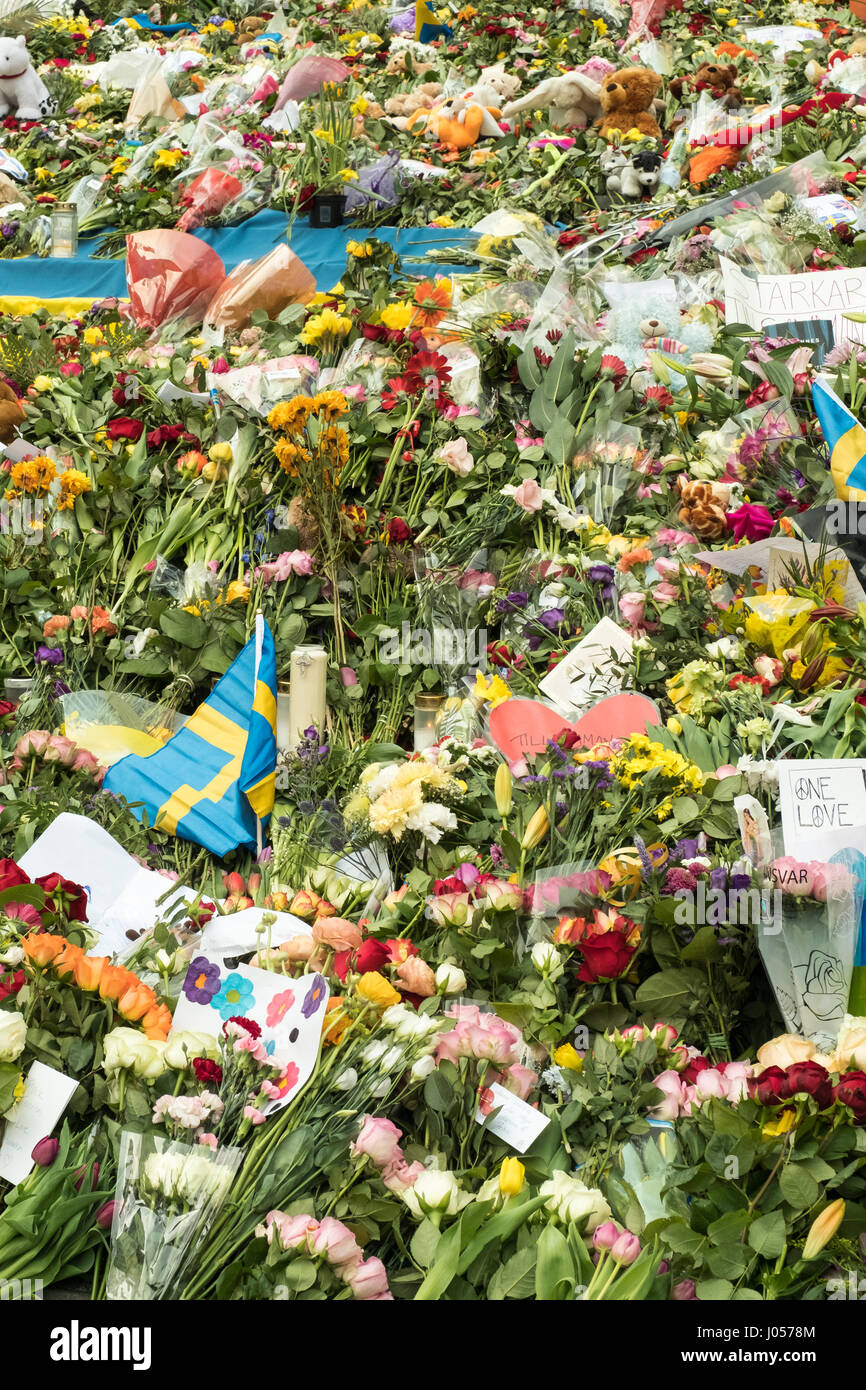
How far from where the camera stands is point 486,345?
113 inches

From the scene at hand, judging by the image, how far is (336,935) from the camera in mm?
1568

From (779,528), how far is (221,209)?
288 centimetres

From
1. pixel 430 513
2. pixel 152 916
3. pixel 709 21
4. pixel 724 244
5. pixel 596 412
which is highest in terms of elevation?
pixel 709 21

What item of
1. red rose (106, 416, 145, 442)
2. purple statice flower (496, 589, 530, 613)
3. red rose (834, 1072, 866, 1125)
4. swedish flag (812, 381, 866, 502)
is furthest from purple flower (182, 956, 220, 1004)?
red rose (106, 416, 145, 442)

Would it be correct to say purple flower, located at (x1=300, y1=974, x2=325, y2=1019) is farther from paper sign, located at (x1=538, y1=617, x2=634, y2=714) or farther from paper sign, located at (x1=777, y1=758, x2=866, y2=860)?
paper sign, located at (x1=538, y1=617, x2=634, y2=714)

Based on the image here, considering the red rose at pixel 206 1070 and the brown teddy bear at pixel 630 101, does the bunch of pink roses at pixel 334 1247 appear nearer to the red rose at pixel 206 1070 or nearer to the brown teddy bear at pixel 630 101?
the red rose at pixel 206 1070

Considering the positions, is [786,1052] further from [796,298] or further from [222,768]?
[796,298]

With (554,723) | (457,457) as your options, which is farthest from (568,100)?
(554,723)

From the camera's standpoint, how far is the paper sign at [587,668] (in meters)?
2.11

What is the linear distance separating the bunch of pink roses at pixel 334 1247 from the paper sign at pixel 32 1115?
26 cm

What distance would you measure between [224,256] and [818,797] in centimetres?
330
